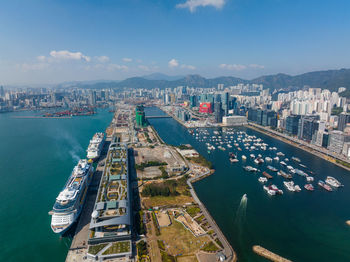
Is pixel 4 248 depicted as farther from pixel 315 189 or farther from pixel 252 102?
pixel 252 102

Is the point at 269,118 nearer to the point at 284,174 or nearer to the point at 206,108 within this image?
the point at 206,108

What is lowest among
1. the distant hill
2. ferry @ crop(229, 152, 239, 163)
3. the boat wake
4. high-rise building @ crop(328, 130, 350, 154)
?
the boat wake

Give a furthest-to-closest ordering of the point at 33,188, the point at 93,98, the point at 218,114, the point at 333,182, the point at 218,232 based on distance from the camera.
A: the point at 93,98 < the point at 218,114 < the point at 333,182 < the point at 33,188 < the point at 218,232

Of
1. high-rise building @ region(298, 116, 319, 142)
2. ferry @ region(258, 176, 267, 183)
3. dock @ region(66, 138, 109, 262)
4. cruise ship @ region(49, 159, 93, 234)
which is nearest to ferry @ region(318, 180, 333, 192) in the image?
ferry @ region(258, 176, 267, 183)

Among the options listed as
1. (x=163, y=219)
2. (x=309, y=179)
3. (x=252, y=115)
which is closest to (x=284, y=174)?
(x=309, y=179)

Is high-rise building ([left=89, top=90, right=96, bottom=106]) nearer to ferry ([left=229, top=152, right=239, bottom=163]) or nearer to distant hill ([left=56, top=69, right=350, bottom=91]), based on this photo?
ferry ([left=229, top=152, right=239, bottom=163])

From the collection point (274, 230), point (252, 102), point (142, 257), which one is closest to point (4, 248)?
point (142, 257)
